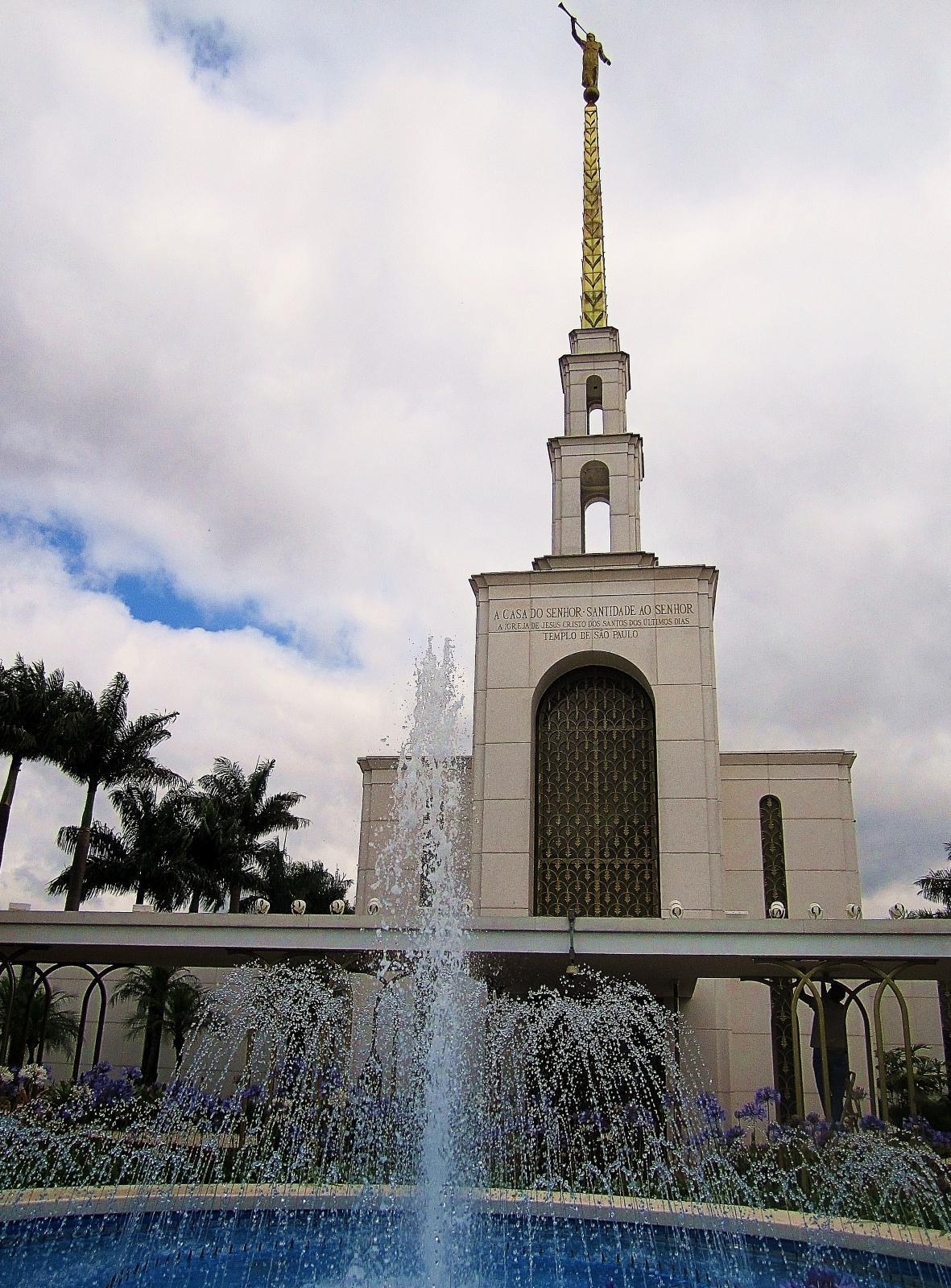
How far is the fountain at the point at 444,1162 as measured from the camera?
10.5 m

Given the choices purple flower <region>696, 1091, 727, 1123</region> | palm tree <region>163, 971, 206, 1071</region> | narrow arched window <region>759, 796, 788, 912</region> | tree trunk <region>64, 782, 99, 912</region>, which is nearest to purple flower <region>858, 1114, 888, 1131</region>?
purple flower <region>696, 1091, 727, 1123</region>

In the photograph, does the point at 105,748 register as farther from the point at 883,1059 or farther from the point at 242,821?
the point at 883,1059

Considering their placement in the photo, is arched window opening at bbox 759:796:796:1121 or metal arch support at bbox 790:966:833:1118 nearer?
metal arch support at bbox 790:966:833:1118

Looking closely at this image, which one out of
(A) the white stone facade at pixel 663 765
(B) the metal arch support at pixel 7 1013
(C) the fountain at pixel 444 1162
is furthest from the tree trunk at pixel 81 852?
(B) the metal arch support at pixel 7 1013

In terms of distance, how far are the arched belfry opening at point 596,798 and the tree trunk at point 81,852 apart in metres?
14.4

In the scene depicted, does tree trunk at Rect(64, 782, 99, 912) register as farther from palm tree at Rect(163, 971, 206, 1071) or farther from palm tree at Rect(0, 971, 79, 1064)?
palm tree at Rect(163, 971, 206, 1071)

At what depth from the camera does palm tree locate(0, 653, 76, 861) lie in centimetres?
2955

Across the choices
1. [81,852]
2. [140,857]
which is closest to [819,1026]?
[81,852]

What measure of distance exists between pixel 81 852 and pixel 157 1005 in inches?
208

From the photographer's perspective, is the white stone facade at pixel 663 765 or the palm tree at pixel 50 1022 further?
the palm tree at pixel 50 1022

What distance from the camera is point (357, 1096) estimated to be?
15.4 metres

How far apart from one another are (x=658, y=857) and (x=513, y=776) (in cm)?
333

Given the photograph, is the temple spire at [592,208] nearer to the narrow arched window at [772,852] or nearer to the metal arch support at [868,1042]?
the narrow arched window at [772,852]

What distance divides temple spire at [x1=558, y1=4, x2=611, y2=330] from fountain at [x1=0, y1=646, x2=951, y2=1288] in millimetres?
14037
